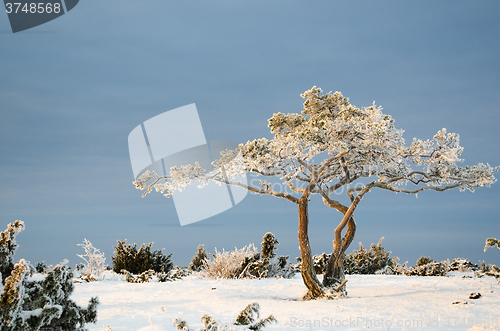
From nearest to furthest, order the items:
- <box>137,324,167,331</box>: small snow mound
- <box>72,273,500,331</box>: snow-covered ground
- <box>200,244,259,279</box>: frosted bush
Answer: <box>137,324,167,331</box>: small snow mound < <box>72,273,500,331</box>: snow-covered ground < <box>200,244,259,279</box>: frosted bush

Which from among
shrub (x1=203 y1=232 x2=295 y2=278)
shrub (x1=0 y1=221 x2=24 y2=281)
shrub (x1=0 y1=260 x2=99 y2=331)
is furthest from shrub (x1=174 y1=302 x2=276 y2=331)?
shrub (x1=203 y1=232 x2=295 y2=278)

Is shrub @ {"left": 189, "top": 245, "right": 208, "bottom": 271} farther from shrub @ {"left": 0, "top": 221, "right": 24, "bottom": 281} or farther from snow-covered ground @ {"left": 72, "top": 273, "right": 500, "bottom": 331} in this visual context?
shrub @ {"left": 0, "top": 221, "right": 24, "bottom": 281}

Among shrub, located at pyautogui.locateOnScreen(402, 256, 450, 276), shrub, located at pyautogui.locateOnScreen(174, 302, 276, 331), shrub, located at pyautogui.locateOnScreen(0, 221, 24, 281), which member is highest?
shrub, located at pyautogui.locateOnScreen(0, 221, 24, 281)

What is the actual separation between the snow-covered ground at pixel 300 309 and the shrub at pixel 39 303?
42.7 inches

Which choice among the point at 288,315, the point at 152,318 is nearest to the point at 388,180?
the point at 288,315

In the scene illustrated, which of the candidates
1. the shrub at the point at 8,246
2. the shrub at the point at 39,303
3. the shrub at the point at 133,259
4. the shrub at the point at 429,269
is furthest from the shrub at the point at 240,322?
the shrub at the point at 429,269

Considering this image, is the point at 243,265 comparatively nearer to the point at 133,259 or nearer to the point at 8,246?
the point at 133,259

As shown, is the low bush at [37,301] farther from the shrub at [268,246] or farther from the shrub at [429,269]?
the shrub at [429,269]

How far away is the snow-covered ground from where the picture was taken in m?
4.91

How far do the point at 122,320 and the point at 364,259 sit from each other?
13.3 metres

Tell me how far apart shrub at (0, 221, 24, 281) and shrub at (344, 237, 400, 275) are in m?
14.5

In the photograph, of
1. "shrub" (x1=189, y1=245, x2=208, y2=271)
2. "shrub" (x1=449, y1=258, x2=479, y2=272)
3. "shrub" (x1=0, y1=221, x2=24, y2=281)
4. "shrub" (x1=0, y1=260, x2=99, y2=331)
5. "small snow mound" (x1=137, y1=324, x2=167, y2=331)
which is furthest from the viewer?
"shrub" (x1=189, y1=245, x2=208, y2=271)

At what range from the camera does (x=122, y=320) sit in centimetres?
512

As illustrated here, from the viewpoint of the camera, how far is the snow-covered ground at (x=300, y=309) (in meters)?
4.91
